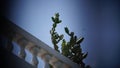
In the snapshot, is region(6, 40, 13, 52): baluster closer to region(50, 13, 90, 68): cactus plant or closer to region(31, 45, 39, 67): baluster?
region(31, 45, 39, 67): baluster

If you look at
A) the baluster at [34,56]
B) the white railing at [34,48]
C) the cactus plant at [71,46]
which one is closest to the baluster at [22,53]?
the white railing at [34,48]

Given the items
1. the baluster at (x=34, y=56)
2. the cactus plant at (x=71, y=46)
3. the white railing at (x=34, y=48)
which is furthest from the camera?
the cactus plant at (x=71, y=46)

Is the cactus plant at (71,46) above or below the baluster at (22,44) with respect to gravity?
above

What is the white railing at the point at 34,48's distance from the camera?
80.4 inches

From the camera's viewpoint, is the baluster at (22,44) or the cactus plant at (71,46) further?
the cactus plant at (71,46)

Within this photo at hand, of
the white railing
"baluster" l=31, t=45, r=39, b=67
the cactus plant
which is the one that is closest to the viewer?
the white railing

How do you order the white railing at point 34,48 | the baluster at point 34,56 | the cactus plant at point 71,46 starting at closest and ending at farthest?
the white railing at point 34,48
the baluster at point 34,56
the cactus plant at point 71,46

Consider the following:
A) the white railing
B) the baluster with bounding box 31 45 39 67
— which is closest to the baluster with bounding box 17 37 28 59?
the white railing

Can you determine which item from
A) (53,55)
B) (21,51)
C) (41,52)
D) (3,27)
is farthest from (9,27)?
(53,55)

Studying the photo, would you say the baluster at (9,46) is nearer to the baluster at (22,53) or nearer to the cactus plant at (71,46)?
the baluster at (22,53)

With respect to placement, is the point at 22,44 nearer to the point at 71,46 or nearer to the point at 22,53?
the point at 22,53

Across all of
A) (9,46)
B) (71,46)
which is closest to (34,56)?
(9,46)

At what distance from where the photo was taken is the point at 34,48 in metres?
2.14

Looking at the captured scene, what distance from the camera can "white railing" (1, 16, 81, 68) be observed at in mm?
2041
